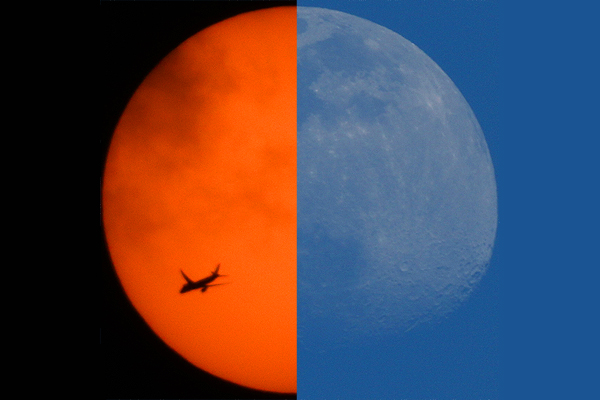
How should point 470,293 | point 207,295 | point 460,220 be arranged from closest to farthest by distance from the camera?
point 207,295
point 460,220
point 470,293

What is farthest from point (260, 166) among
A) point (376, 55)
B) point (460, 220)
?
point (460, 220)

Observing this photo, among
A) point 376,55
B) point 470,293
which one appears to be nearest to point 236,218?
point 376,55

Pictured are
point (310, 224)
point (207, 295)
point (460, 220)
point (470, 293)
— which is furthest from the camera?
point (470, 293)

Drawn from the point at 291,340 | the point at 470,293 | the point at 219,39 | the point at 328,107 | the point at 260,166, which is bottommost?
the point at 291,340

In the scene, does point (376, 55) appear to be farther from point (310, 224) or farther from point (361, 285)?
point (361, 285)

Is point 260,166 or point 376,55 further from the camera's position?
point 376,55

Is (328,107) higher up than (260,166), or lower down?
higher up

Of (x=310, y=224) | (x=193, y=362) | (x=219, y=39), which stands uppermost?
(x=219, y=39)

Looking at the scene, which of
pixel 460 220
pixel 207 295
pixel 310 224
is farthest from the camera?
pixel 460 220

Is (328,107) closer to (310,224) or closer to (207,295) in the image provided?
(310,224)
